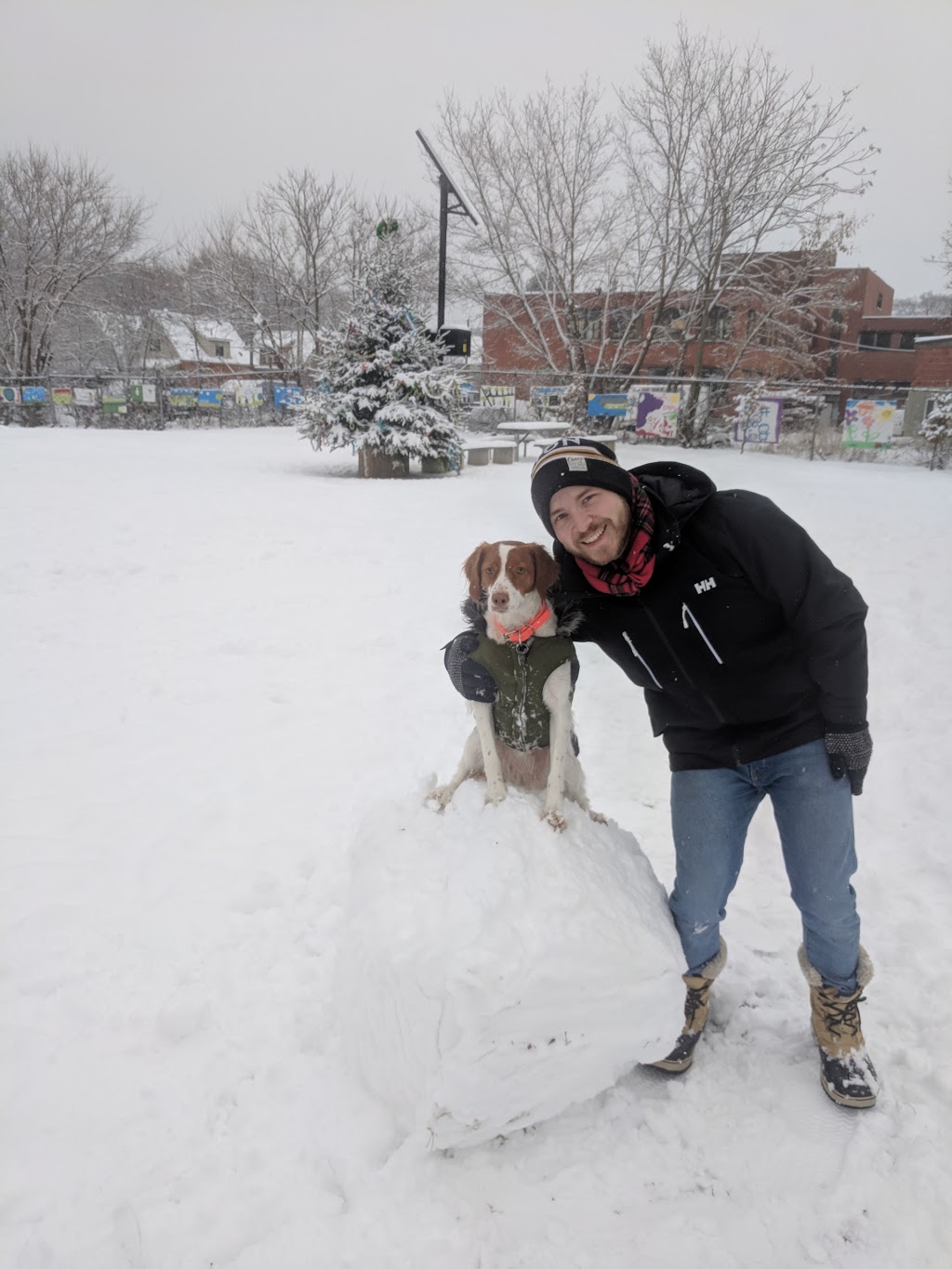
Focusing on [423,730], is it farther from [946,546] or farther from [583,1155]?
[946,546]

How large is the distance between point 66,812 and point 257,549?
455cm

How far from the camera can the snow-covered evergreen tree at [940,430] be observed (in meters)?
14.0

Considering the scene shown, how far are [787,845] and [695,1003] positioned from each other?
0.61 m

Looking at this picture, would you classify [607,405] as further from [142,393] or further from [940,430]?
[142,393]

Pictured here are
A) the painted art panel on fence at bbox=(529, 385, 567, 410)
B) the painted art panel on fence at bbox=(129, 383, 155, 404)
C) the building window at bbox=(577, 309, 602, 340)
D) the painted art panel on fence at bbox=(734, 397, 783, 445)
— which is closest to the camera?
the painted art panel on fence at bbox=(734, 397, 783, 445)

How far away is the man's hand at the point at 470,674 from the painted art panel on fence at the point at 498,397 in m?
20.9

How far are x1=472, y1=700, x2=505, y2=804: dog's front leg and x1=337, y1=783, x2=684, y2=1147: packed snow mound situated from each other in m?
0.11

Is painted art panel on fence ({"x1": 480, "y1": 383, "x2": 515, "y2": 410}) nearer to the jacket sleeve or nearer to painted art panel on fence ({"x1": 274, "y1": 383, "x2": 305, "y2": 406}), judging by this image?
painted art panel on fence ({"x1": 274, "y1": 383, "x2": 305, "y2": 406})

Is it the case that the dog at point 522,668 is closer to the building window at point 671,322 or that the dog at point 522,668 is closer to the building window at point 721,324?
the building window at point 671,322

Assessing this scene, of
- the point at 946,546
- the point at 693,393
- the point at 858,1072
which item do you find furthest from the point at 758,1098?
the point at 693,393

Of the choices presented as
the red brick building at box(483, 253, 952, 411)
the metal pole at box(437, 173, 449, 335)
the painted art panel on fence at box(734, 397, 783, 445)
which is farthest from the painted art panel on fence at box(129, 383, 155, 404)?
the painted art panel on fence at box(734, 397, 783, 445)

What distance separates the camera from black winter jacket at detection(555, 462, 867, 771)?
1.92 metres

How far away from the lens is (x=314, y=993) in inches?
94.5

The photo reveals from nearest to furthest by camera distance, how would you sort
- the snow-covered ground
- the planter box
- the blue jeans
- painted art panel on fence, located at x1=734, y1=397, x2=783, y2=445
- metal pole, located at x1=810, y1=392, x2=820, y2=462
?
the snow-covered ground
the blue jeans
the planter box
metal pole, located at x1=810, y1=392, x2=820, y2=462
painted art panel on fence, located at x1=734, y1=397, x2=783, y2=445
